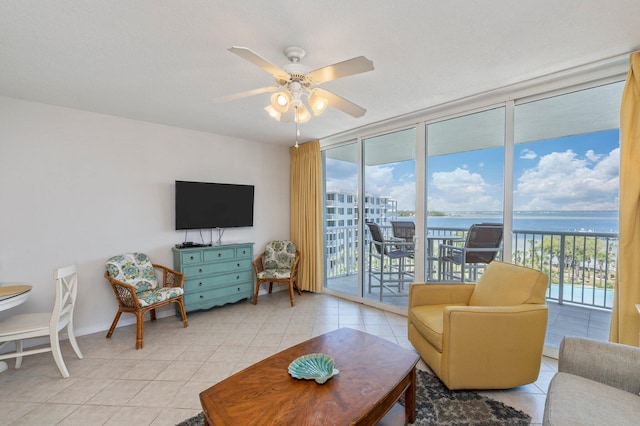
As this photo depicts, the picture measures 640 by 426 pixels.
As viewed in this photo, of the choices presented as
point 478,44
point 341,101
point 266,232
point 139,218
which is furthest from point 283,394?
point 266,232

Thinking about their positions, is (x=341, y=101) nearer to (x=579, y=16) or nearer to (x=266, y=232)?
(x=579, y=16)

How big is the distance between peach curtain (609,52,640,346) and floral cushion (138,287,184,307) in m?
3.84

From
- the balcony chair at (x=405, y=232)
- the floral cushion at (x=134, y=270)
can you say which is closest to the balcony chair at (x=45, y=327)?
the floral cushion at (x=134, y=270)

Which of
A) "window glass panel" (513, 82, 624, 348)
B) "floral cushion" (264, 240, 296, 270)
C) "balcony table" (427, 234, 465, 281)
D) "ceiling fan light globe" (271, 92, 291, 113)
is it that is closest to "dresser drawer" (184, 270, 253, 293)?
"floral cushion" (264, 240, 296, 270)

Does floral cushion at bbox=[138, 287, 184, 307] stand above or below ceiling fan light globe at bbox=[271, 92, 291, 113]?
below

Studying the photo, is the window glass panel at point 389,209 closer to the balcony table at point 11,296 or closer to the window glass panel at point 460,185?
the window glass panel at point 460,185

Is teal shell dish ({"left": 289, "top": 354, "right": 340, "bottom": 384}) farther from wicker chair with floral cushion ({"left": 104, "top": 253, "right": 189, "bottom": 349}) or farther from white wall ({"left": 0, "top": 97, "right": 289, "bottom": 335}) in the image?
white wall ({"left": 0, "top": 97, "right": 289, "bottom": 335})

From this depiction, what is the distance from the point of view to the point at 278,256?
4.21m

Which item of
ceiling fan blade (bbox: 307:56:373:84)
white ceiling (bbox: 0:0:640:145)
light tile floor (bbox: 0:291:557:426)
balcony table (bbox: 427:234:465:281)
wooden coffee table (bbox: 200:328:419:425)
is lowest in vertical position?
light tile floor (bbox: 0:291:557:426)

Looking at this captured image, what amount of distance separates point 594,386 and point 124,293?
359cm

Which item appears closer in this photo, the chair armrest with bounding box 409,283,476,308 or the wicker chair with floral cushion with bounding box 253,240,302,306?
the chair armrest with bounding box 409,283,476,308

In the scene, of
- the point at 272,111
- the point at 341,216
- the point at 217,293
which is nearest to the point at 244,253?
the point at 217,293

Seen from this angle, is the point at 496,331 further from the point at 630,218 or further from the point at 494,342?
the point at 630,218

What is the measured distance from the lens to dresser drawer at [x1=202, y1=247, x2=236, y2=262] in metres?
3.44
